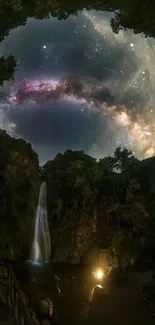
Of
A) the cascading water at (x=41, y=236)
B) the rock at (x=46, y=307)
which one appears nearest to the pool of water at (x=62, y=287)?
the rock at (x=46, y=307)

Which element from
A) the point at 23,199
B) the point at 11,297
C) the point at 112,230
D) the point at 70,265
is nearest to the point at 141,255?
the point at 112,230

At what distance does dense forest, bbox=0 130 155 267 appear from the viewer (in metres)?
25.3

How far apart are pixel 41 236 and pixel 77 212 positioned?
396cm

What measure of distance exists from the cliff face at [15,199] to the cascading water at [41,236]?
77cm

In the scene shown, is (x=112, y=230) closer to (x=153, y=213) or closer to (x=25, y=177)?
(x=153, y=213)

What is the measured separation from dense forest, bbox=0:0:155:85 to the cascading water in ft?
47.5

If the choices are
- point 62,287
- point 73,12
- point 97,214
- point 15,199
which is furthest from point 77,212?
point 73,12

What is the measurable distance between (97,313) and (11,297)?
20.4ft

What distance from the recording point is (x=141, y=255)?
2509 centimetres

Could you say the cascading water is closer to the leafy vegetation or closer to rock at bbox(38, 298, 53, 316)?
the leafy vegetation

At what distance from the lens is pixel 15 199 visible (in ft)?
84.8

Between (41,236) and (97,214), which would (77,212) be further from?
(41,236)

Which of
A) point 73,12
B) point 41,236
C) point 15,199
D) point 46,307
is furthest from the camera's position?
point 41,236

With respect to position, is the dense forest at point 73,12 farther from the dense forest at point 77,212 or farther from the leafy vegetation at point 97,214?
the leafy vegetation at point 97,214
